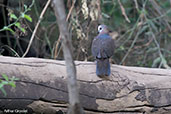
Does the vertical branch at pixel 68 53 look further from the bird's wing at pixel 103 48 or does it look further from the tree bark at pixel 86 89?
the bird's wing at pixel 103 48

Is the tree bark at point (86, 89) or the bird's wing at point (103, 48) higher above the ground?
the bird's wing at point (103, 48)

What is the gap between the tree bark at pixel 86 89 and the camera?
9.29ft

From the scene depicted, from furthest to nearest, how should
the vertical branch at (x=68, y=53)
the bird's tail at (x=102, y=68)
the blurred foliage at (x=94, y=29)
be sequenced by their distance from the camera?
1. the blurred foliage at (x=94, y=29)
2. the bird's tail at (x=102, y=68)
3. the vertical branch at (x=68, y=53)

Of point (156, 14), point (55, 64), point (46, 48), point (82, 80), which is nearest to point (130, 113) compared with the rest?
point (82, 80)

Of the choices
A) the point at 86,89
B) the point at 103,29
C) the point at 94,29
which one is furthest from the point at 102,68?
the point at 94,29

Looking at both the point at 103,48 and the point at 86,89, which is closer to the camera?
the point at 86,89

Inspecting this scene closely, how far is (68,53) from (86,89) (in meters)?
1.16

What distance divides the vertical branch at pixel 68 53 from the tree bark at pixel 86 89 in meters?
0.97

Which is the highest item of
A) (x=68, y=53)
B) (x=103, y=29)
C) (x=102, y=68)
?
(x=103, y=29)

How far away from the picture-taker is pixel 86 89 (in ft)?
9.70

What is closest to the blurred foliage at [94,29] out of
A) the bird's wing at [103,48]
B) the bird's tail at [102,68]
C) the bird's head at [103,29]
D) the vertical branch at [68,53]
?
the bird's head at [103,29]

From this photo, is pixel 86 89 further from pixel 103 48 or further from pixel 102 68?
pixel 103 48

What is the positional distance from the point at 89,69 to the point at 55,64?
380 mm

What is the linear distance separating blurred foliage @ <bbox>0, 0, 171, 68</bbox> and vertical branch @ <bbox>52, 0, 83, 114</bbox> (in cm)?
222
